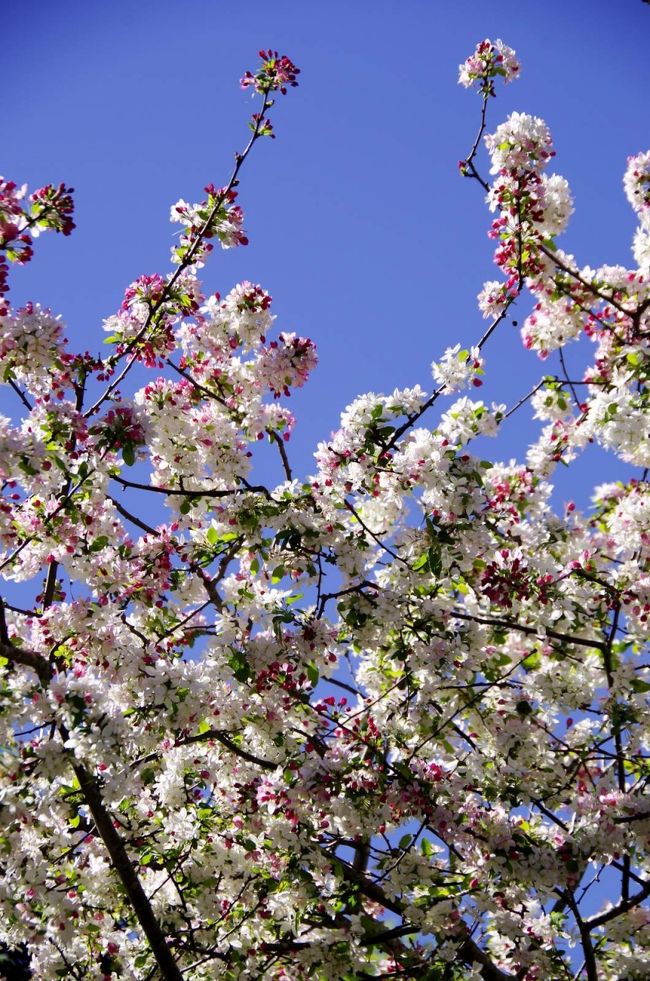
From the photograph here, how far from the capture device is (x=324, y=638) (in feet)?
16.6

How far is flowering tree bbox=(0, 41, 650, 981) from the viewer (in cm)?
488

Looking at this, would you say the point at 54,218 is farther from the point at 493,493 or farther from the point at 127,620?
the point at 493,493

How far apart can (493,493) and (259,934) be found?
3166 mm

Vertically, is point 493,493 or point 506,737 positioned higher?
point 493,493

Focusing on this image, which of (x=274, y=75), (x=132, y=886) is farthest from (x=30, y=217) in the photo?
(x=132, y=886)

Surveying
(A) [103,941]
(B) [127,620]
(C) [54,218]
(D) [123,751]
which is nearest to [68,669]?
(B) [127,620]

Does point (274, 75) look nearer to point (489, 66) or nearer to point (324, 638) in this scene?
point (489, 66)

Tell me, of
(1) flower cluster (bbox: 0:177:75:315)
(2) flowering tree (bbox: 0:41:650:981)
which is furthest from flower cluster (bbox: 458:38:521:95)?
(1) flower cluster (bbox: 0:177:75:315)

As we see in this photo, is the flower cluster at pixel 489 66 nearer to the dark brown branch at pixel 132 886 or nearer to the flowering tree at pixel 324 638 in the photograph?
the flowering tree at pixel 324 638

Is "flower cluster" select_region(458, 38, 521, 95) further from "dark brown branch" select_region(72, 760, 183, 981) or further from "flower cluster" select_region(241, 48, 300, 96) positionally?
"dark brown branch" select_region(72, 760, 183, 981)

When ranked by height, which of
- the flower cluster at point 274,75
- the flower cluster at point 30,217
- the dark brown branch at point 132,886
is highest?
Answer: the flower cluster at point 274,75

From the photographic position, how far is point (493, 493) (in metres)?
5.78

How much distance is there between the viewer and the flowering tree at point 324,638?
192 inches

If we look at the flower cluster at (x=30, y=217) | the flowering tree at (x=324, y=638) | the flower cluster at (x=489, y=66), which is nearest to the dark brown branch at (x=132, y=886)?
the flowering tree at (x=324, y=638)
